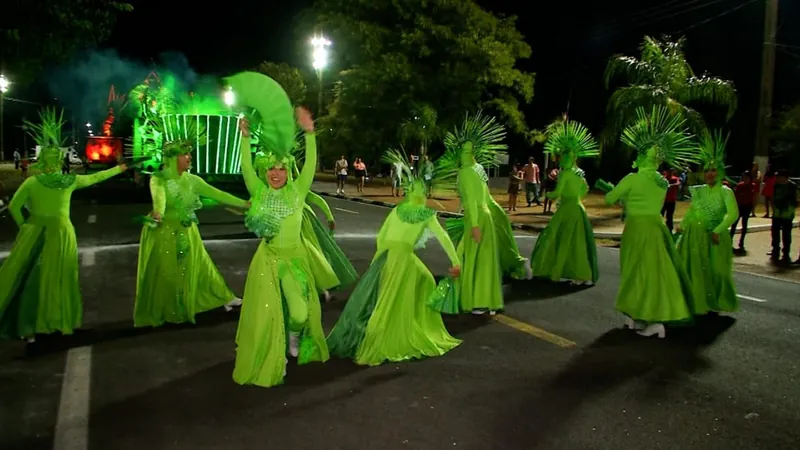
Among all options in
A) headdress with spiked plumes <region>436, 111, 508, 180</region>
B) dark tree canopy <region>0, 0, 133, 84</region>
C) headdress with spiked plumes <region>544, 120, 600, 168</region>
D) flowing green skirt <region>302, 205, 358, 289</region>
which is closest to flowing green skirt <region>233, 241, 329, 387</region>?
headdress with spiked plumes <region>436, 111, 508, 180</region>

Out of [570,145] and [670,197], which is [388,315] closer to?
[570,145]

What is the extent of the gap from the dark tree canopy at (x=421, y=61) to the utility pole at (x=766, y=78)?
1180cm

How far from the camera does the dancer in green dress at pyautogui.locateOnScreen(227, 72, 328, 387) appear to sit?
579 centimetres

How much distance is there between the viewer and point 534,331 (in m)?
7.94

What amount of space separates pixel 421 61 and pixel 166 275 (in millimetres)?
25063

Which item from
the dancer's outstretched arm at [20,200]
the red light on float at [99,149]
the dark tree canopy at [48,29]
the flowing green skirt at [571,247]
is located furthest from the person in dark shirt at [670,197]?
the red light on float at [99,149]

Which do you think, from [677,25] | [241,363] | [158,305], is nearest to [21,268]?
[158,305]

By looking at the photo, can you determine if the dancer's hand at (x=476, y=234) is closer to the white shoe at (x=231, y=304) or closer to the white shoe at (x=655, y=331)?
the white shoe at (x=655, y=331)

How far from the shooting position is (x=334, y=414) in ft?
17.5

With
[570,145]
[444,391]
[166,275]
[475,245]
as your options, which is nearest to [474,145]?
[475,245]

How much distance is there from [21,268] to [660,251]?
6.43m

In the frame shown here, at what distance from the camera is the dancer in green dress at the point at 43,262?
711cm

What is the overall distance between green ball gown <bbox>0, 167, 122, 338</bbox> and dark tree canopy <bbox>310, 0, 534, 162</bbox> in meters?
22.4

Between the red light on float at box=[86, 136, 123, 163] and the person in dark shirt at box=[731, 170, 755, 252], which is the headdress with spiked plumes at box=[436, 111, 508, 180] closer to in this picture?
the person in dark shirt at box=[731, 170, 755, 252]
